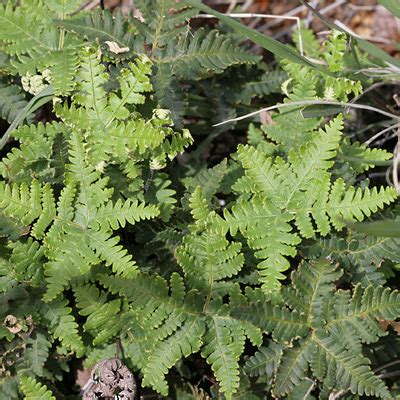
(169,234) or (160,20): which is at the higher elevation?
(160,20)

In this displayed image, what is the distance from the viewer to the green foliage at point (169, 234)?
2.88 m

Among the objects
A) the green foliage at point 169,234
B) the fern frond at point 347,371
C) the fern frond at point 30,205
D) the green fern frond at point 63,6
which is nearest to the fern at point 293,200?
the green foliage at point 169,234

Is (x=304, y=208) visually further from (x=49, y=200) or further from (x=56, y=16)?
(x=56, y=16)

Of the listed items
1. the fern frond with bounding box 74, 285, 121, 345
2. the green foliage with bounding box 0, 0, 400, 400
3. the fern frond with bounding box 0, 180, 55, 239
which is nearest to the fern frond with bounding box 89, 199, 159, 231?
the green foliage with bounding box 0, 0, 400, 400

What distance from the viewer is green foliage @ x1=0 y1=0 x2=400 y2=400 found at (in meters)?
2.88

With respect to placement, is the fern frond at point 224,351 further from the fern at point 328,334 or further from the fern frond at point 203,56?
the fern frond at point 203,56

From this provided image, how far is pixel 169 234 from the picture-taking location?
128 inches

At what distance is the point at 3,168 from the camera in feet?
10.4

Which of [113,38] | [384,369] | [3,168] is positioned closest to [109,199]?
[3,168]

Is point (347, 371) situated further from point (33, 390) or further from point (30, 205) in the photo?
point (30, 205)

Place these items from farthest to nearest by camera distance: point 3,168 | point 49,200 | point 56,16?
point 56,16 → point 3,168 → point 49,200

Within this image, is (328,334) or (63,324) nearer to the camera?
(328,334)

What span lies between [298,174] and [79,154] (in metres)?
1.07

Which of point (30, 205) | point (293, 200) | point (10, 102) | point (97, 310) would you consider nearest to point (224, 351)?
point (97, 310)
